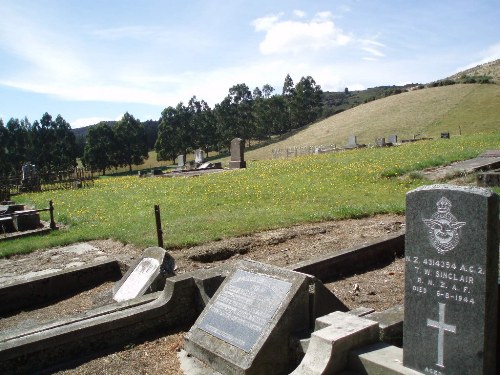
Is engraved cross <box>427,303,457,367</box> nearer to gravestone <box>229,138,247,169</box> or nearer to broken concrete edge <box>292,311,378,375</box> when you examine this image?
broken concrete edge <box>292,311,378,375</box>

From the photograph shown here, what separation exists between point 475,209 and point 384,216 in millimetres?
8444

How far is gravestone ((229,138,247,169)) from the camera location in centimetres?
3209

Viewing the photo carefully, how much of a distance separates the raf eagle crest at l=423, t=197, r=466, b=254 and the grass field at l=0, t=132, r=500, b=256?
7.26 metres

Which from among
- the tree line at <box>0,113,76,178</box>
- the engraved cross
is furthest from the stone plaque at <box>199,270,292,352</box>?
the tree line at <box>0,113,76,178</box>

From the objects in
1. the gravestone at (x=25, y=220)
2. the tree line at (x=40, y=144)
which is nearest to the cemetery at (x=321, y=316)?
the gravestone at (x=25, y=220)

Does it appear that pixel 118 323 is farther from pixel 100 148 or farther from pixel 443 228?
pixel 100 148

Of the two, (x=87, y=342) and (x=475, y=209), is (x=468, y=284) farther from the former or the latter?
(x=87, y=342)

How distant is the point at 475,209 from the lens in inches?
154

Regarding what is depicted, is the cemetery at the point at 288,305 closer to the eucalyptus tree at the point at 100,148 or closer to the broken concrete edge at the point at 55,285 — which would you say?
the broken concrete edge at the point at 55,285

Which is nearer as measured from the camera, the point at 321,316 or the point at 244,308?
the point at 321,316

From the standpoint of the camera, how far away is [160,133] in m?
80.7

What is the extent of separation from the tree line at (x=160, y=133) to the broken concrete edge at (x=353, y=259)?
5621cm

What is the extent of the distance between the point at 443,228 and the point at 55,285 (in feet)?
24.6

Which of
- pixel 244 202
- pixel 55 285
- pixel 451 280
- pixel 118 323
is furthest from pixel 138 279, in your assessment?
pixel 244 202
